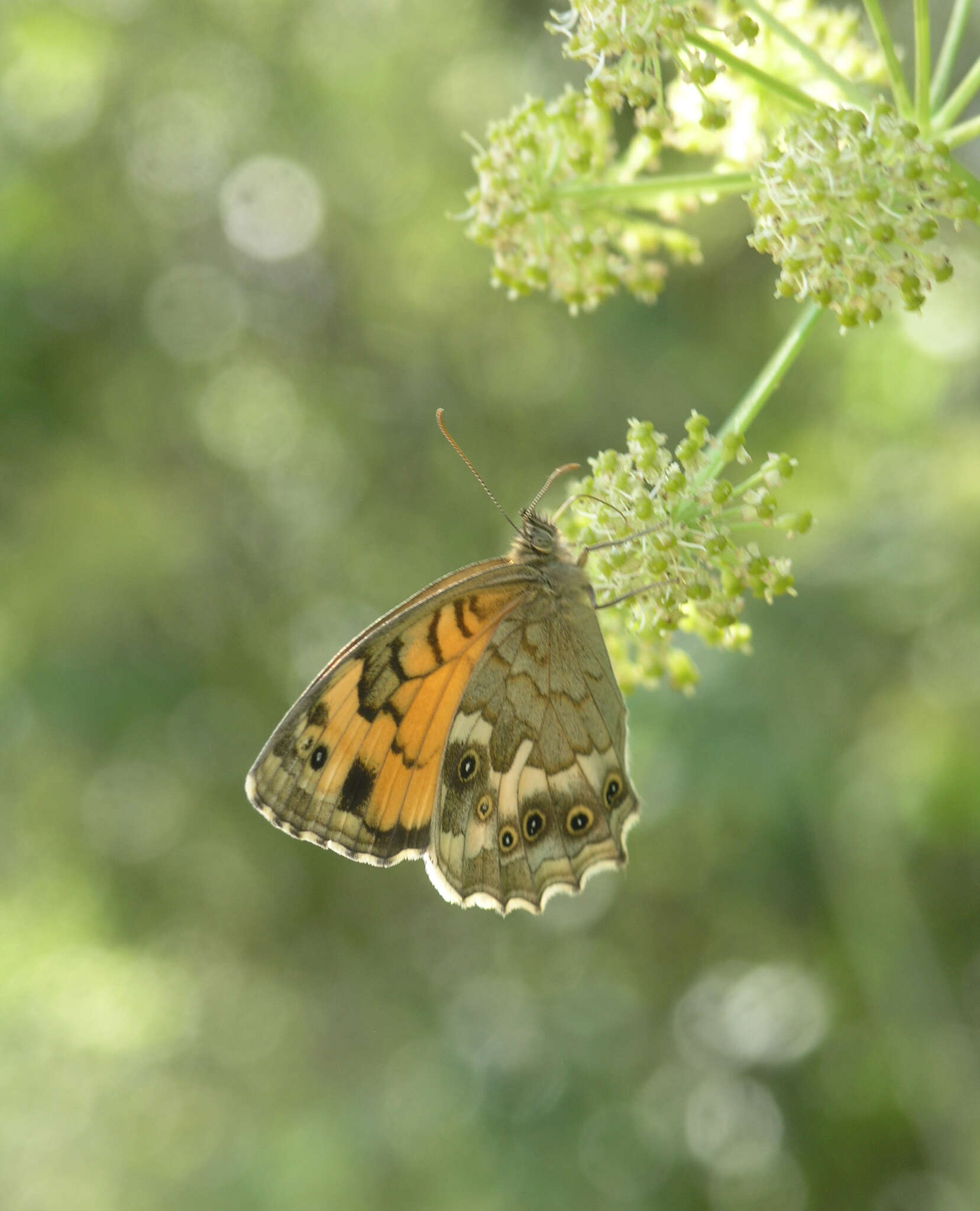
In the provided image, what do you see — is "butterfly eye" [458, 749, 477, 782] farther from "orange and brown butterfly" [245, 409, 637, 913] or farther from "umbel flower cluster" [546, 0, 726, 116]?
"umbel flower cluster" [546, 0, 726, 116]

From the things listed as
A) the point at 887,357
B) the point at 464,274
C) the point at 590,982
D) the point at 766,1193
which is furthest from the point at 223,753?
the point at 887,357

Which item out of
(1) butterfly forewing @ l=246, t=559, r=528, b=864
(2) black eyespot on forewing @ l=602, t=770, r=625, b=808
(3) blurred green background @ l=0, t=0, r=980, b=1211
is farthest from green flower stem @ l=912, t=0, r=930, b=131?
(3) blurred green background @ l=0, t=0, r=980, b=1211

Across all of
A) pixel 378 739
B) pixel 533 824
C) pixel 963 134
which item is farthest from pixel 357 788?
pixel 963 134

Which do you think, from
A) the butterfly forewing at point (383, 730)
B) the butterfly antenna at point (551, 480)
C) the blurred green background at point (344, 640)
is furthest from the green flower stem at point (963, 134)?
the blurred green background at point (344, 640)

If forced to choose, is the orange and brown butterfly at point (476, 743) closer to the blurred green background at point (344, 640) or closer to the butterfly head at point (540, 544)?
the butterfly head at point (540, 544)

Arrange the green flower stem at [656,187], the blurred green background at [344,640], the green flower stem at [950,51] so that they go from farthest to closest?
the blurred green background at [344,640] < the green flower stem at [656,187] < the green flower stem at [950,51]

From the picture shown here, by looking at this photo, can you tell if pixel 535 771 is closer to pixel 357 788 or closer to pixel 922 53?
pixel 357 788

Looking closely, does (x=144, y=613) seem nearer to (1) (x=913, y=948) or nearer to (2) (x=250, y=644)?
(2) (x=250, y=644)
